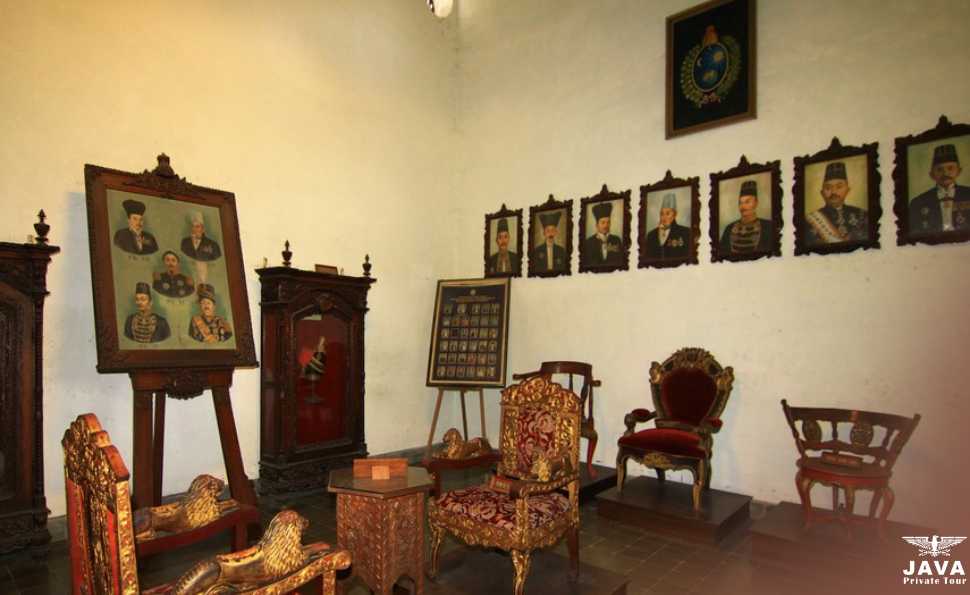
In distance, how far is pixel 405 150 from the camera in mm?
6793

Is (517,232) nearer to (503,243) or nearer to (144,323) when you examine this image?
Result: (503,243)

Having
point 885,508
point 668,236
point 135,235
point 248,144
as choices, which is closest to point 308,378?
point 135,235

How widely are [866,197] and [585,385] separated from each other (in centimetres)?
290

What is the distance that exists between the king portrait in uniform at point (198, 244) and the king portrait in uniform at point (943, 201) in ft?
17.9

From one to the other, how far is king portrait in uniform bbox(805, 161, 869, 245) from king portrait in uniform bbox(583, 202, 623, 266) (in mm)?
1790

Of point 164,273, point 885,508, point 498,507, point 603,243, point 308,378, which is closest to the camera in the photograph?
point 498,507

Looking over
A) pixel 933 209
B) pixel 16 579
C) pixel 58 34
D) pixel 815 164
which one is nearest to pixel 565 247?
pixel 815 164

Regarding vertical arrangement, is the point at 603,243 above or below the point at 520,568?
above

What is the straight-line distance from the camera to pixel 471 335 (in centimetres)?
647

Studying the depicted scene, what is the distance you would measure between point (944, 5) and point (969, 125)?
0.98 m

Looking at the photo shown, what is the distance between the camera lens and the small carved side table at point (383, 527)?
2873 millimetres

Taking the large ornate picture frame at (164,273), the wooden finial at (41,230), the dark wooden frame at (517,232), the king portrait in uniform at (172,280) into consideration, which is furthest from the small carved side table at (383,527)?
the dark wooden frame at (517,232)

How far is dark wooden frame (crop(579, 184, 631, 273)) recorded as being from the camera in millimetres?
5785

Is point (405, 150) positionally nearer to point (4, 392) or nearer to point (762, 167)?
point (762, 167)
